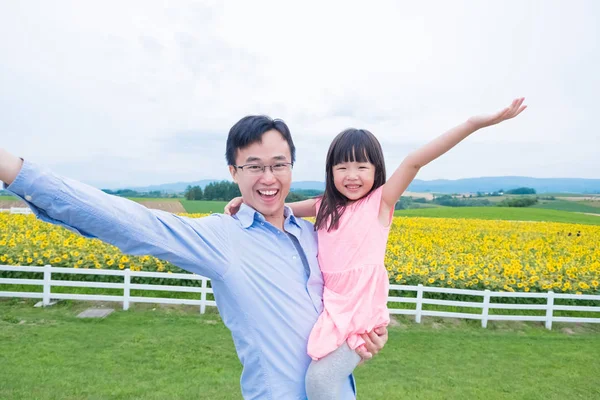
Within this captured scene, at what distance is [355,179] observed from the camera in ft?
6.63

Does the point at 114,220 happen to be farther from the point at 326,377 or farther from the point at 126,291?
the point at 126,291

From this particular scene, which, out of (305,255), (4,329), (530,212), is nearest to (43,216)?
Answer: (305,255)

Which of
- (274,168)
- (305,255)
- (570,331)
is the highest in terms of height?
(274,168)

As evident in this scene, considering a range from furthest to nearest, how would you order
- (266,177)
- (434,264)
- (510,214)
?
(510,214)
(434,264)
(266,177)

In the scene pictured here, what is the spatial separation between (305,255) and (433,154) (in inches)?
27.5

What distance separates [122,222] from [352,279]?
0.95 meters

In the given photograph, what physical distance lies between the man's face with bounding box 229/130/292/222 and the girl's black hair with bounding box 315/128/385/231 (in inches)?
20.5

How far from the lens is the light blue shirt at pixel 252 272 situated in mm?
1076

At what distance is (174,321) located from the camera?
21.0 feet

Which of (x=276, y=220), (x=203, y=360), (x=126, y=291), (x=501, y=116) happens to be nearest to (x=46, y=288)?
(x=126, y=291)

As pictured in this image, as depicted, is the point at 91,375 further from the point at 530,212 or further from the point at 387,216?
the point at 530,212

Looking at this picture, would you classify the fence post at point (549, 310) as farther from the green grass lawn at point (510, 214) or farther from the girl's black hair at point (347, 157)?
the green grass lawn at point (510, 214)

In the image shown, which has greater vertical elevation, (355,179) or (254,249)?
(355,179)

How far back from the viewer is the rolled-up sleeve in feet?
2.96
